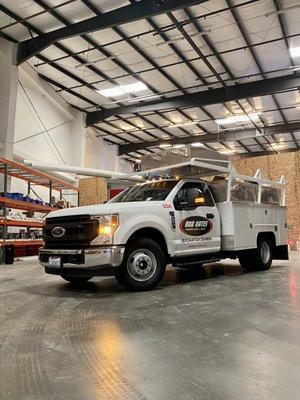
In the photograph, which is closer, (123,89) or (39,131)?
(39,131)

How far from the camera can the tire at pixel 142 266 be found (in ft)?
18.0

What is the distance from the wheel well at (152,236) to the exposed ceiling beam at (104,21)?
782 centimetres

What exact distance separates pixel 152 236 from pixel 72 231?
134cm

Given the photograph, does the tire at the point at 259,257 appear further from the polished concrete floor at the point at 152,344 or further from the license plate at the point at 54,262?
the license plate at the point at 54,262

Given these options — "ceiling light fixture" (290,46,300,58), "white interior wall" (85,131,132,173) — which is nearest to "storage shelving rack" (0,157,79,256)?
"white interior wall" (85,131,132,173)

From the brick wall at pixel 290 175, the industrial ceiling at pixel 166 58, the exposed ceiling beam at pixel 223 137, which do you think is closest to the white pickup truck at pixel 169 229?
the industrial ceiling at pixel 166 58

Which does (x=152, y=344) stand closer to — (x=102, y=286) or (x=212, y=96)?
(x=102, y=286)

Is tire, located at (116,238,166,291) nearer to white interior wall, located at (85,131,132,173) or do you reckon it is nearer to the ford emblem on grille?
the ford emblem on grille

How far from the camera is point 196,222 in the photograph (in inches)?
261

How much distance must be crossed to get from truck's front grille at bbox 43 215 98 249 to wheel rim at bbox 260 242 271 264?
4.53 m

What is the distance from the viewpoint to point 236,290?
18.7 ft

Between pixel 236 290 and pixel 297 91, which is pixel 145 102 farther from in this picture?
pixel 236 290

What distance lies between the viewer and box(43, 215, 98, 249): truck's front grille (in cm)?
541

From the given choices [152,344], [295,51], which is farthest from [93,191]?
[152,344]
